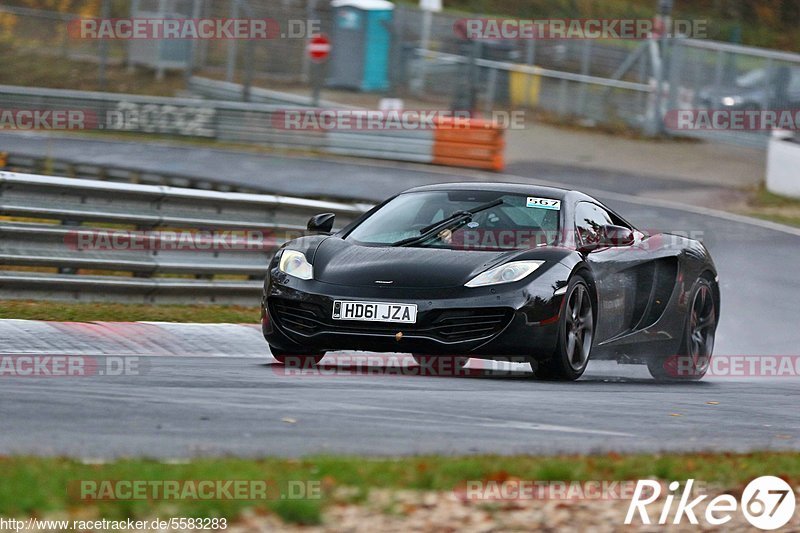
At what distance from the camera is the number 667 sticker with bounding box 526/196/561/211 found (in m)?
9.27

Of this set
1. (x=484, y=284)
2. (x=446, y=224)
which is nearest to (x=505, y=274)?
(x=484, y=284)

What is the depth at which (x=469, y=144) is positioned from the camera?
27.6m

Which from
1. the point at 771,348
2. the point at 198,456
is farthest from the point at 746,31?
the point at 198,456

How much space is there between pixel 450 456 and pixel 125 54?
114ft

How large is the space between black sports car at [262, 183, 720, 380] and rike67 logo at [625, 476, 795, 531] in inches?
109

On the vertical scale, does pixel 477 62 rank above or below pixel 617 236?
below

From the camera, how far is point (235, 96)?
34.6m

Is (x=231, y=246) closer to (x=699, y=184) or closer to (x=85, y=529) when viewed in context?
(x=85, y=529)

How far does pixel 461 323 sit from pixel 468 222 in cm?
109
